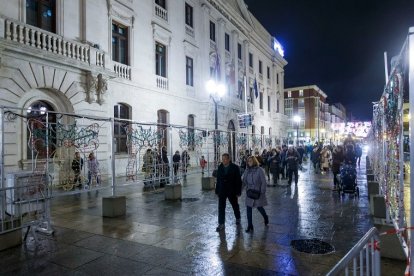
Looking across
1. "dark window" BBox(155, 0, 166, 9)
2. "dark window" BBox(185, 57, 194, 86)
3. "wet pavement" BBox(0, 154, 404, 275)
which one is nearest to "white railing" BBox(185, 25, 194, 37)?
"dark window" BBox(185, 57, 194, 86)

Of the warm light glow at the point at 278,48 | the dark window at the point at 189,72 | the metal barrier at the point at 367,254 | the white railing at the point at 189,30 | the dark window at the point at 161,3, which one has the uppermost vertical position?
the warm light glow at the point at 278,48

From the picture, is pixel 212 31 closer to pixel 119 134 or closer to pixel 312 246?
pixel 119 134

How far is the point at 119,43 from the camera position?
18.5m

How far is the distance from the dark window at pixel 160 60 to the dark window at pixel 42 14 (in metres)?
7.93

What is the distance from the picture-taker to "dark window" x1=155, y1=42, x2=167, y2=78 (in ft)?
71.0

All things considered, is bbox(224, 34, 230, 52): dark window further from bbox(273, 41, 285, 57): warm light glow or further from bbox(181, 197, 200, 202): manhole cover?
bbox(181, 197, 200, 202): manhole cover

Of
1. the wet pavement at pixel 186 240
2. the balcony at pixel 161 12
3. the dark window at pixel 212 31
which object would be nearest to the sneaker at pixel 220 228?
the wet pavement at pixel 186 240

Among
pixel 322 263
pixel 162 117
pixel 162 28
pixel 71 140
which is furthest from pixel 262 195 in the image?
pixel 162 28

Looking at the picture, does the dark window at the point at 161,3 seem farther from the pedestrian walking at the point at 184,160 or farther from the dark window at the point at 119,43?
the pedestrian walking at the point at 184,160

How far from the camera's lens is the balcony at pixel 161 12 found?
21.4m

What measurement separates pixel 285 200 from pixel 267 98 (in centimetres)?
3450

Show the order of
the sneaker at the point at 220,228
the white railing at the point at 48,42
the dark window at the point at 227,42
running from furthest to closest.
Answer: the dark window at the point at 227,42, the white railing at the point at 48,42, the sneaker at the point at 220,228

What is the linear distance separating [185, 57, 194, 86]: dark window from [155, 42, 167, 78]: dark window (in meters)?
2.77

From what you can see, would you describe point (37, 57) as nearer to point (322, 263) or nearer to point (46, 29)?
point (46, 29)
